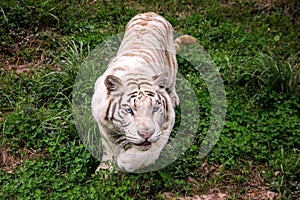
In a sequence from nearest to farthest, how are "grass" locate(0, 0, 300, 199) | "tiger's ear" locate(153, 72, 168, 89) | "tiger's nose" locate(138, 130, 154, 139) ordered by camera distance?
"tiger's nose" locate(138, 130, 154, 139), "tiger's ear" locate(153, 72, 168, 89), "grass" locate(0, 0, 300, 199)

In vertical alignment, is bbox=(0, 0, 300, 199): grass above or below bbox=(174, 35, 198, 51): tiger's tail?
below

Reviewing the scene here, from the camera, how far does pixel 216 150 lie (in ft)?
16.5

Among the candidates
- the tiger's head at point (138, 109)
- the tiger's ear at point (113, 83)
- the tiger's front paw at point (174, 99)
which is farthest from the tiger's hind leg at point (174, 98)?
the tiger's ear at point (113, 83)

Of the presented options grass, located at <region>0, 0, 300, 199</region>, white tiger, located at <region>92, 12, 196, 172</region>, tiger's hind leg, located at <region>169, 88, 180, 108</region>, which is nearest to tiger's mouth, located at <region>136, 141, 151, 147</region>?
white tiger, located at <region>92, 12, 196, 172</region>

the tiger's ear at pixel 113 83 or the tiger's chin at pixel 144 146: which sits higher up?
the tiger's ear at pixel 113 83

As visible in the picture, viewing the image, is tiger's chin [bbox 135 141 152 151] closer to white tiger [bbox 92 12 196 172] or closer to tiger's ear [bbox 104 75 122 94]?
white tiger [bbox 92 12 196 172]

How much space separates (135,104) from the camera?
13.2 feet

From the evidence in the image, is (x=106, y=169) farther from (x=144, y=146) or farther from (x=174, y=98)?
(x=174, y=98)

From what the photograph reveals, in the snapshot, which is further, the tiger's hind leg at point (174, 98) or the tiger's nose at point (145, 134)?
the tiger's hind leg at point (174, 98)

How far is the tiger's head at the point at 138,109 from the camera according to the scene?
157 inches

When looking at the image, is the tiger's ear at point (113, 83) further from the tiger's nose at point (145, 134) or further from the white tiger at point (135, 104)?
the tiger's nose at point (145, 134)

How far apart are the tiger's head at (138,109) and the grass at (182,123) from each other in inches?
21.6

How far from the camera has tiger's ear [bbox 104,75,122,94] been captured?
4027mm

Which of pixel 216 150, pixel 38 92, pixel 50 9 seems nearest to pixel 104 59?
pixel 38 92
